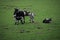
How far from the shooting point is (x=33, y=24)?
2852mm

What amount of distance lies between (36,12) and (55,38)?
54cm

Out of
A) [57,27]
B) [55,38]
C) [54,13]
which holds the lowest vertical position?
[55,38]

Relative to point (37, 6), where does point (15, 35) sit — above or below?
below

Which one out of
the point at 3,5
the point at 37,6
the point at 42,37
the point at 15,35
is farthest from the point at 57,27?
the point at 3,5

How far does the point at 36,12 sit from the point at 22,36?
46 centimetres

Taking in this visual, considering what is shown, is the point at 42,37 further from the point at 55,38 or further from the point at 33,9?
the point at 33,9

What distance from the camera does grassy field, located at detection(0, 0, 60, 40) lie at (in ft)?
9.30

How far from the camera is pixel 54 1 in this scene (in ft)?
9.47

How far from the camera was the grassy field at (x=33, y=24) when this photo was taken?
112 inches

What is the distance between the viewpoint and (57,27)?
113 inches

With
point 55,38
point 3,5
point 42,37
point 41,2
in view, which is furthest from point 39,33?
point 3,5

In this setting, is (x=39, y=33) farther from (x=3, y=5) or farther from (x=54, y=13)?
(x=3, y=5)

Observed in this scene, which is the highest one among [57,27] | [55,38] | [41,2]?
[41,2]

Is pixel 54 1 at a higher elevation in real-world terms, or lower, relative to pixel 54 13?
higher
